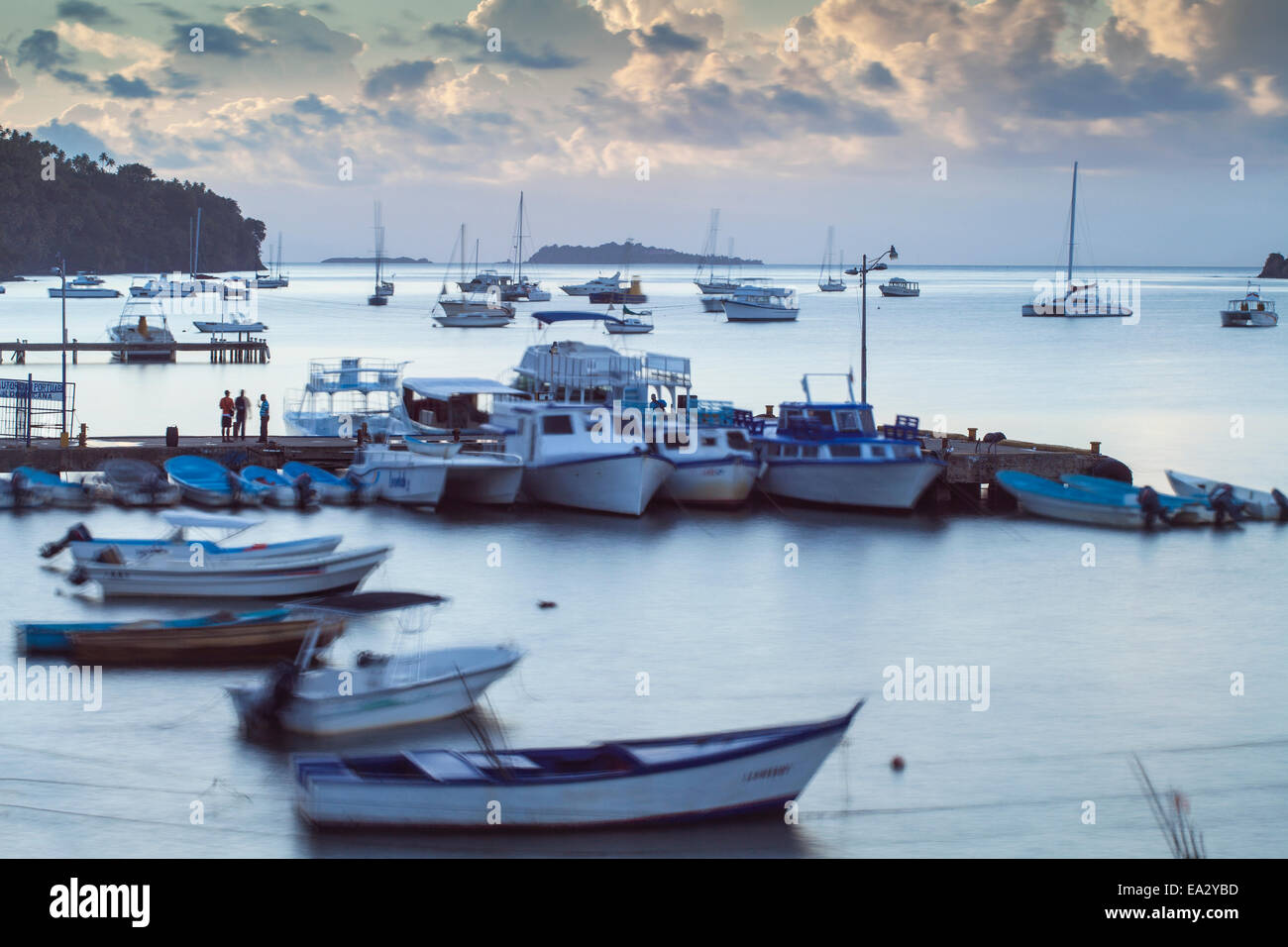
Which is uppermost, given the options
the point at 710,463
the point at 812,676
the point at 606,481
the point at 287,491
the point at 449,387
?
the point at 449,387

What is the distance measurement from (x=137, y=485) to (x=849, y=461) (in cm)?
1926

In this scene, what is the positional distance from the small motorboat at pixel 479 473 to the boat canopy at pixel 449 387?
377 cm

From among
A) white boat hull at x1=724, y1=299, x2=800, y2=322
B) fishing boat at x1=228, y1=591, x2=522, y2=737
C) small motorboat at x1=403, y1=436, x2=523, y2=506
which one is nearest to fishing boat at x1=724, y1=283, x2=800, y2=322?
white boat hull at x1=724, y1=299, x2=800, y2=322

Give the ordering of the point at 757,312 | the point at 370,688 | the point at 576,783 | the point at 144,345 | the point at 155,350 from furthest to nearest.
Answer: the point at 757,312, the point at 155,350, the point at 144,345, the point at 370,688, the point at 576,783

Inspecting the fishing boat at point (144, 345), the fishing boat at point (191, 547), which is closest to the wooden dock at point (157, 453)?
the fishing boat at point (191, 547)

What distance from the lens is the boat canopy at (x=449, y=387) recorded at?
43.0m

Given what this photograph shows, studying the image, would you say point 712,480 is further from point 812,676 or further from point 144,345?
point 144,345

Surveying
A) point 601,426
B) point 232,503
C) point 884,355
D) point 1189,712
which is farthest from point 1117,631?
point 884,355

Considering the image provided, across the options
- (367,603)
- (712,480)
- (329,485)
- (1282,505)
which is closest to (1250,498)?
(1282,505)

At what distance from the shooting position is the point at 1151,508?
3684cm

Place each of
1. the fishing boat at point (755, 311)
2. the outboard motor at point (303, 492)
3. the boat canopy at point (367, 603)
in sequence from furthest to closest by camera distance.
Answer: the fishing boat at point (755, 311) → the outboard motor at point (303, 492) → the boat canopy at point (367, 603)

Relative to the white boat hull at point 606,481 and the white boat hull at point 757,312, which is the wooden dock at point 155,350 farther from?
the white boat hull at point 757,312

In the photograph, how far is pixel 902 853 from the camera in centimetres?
1619

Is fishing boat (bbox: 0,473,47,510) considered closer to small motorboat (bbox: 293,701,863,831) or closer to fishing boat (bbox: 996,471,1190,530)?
small motorboat (bbox: 293,701,863,831)
